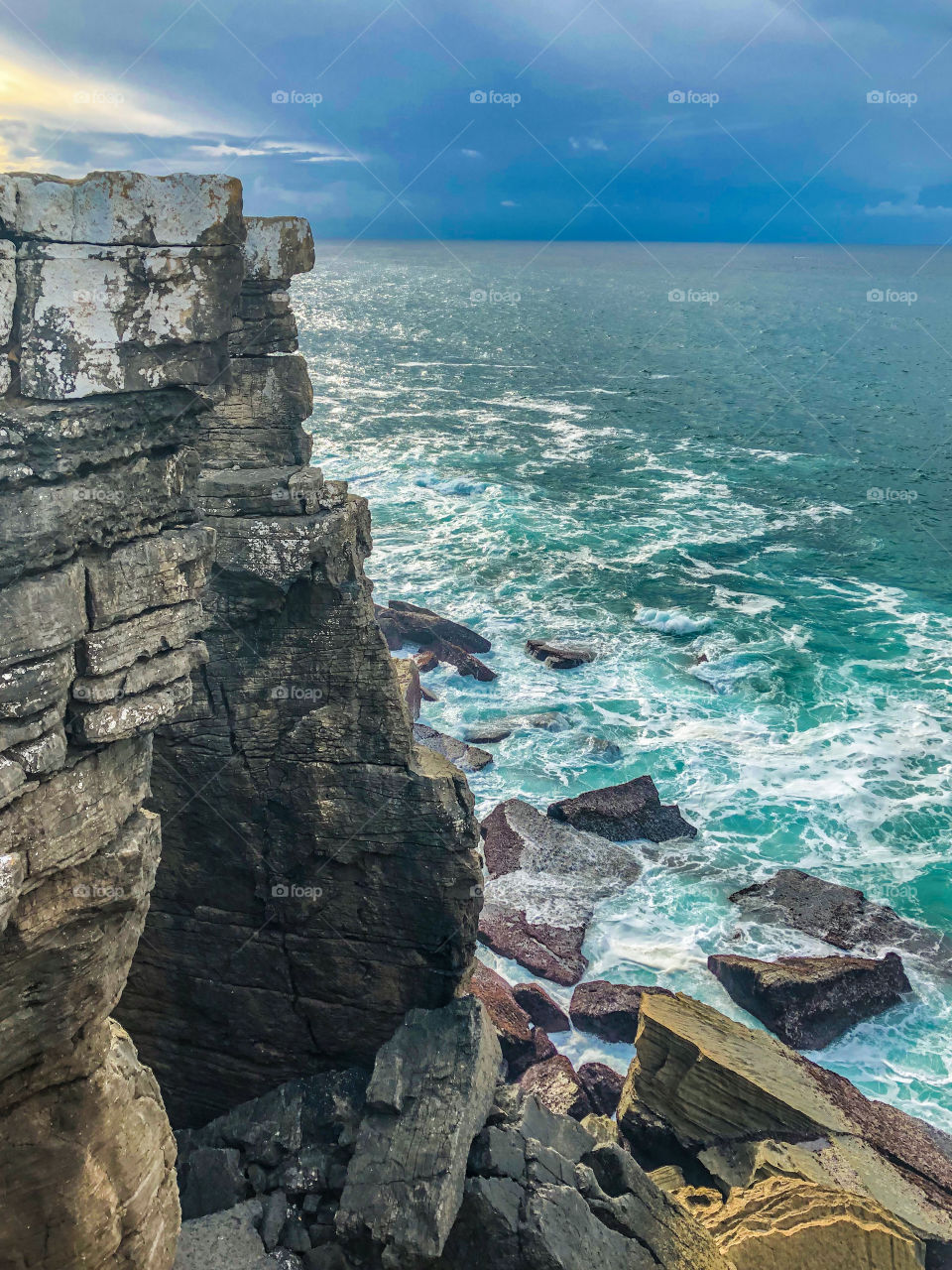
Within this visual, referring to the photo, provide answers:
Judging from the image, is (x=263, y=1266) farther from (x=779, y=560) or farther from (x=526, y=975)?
(x=779, y=560)

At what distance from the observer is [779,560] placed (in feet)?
165

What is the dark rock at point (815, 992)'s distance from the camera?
72.6 ft

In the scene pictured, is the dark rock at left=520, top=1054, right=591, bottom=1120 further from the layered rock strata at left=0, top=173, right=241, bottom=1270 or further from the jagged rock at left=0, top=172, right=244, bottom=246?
the jagged rock at left=0, top=172, right=244, bottom=246

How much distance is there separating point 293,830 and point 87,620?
7256 mm

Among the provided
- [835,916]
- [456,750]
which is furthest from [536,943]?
[456,750]

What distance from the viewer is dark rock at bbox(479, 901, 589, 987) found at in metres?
24.1

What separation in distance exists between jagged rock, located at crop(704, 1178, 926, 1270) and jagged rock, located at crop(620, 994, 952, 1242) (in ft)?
4.74

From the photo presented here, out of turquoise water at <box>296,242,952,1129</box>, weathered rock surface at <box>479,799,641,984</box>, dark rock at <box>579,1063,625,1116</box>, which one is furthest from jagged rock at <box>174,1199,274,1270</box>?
weathered rock surface at <box>479,799,641,984</box>

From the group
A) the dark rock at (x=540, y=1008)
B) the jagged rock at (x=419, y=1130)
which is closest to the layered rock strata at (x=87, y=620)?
the jagged rock at (x=419, y=1130)

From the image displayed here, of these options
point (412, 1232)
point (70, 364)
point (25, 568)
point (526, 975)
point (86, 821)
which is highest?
point (70, 364)

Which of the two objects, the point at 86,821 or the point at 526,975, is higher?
the point at 86,821

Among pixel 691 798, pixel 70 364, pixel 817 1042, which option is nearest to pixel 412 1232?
pixel 70 364

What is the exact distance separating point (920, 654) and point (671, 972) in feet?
72.8

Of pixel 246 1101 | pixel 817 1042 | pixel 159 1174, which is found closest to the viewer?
pixel 159 1174
